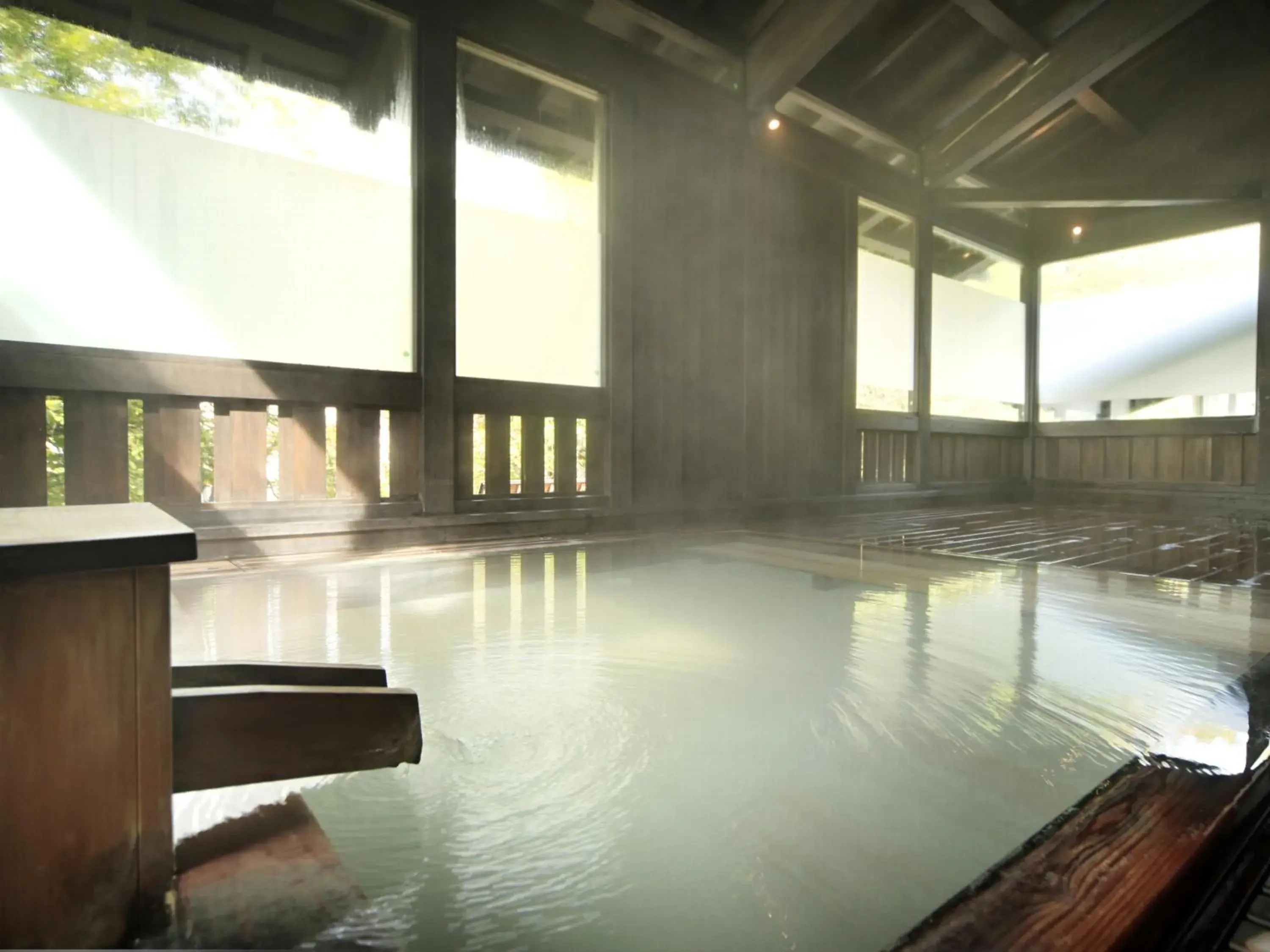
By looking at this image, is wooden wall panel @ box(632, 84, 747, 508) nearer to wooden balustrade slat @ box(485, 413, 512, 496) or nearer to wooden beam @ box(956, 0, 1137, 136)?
wooden balustrade slat @ box(485, 413, 512, 496)

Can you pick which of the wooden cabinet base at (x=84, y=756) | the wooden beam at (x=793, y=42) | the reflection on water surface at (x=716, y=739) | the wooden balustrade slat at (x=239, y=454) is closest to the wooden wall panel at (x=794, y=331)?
the wooden beam at (x=793, y=42)

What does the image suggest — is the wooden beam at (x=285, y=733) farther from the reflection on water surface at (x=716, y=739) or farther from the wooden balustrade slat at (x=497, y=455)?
the wooden balustrade slat at (x=497, y=455)

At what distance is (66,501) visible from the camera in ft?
6.89

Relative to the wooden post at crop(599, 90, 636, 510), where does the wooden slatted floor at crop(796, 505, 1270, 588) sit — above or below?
below

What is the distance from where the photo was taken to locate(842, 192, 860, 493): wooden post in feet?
14.7

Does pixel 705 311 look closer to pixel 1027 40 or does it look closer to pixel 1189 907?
pixel 1027 40

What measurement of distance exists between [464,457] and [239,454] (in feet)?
2.78

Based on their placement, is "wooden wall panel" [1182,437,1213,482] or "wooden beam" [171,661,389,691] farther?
"wooden wall panel" [1182,437,1213,482]

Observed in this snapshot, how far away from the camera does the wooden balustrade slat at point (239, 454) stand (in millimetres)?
2375

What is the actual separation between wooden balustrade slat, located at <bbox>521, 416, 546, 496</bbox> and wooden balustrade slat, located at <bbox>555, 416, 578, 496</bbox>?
0.10 metres

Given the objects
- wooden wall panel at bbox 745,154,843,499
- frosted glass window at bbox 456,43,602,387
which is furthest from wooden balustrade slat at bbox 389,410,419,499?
wooden wall panel at bbox 745,154,843,499

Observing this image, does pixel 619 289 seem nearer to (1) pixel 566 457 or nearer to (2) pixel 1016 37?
(1) pixel 566 457

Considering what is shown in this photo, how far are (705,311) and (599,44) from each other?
140 cm

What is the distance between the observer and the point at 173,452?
2281 mm
